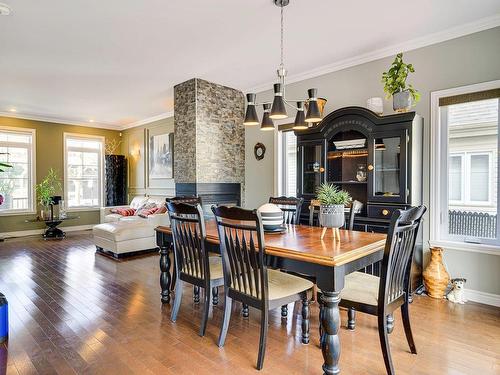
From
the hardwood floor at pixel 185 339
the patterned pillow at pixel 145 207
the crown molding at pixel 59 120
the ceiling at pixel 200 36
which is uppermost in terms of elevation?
the ceiling at pixel 200 36

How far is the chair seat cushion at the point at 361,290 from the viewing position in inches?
78.7

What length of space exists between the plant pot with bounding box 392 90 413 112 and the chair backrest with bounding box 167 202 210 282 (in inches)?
91.4

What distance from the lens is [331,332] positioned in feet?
5.98

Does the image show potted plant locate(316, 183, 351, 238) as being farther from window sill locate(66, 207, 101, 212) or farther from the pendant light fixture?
window sill locate(66, 207, 101, 212)

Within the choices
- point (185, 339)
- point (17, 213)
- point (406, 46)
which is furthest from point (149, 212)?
point (406, 46)

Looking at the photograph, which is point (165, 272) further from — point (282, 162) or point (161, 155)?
point (161, 155)

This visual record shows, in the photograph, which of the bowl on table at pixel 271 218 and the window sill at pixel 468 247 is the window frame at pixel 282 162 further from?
the bowl on table at pixel 271 218

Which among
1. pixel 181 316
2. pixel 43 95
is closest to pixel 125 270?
pixel 181 316

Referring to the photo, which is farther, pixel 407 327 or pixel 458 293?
pixel 458 293

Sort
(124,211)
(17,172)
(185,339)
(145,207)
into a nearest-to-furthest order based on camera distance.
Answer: (185,339), (145,207), (124,211), (17,172)

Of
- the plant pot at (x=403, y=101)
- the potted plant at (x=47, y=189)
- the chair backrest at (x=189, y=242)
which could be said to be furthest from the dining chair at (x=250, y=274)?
the potted plant at (x=47, y=189)

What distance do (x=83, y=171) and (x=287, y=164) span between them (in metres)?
5.93

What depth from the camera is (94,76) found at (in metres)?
4.78

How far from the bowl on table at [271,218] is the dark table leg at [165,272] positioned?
110cm
